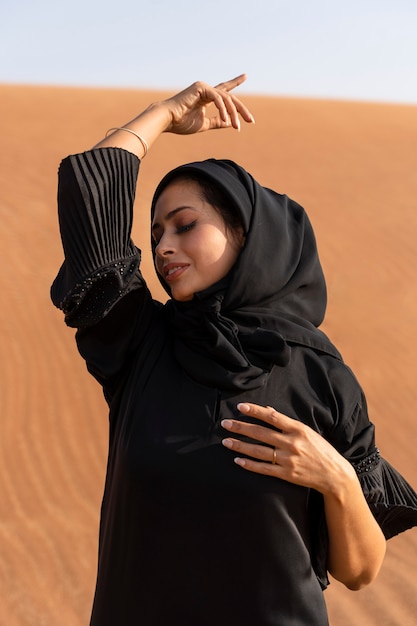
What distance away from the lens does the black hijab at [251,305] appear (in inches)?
83.3

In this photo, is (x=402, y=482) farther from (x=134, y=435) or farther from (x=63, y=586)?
(x=63, y=586)

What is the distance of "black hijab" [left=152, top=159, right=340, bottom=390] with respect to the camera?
2115mm

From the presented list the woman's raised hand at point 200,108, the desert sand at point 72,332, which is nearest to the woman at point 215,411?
the woman's raised hand at point 200,108

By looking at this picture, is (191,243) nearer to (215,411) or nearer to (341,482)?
(215,411)

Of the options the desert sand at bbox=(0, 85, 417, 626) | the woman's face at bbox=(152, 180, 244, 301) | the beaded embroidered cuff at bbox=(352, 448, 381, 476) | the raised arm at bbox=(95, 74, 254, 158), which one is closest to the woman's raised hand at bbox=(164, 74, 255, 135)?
the raised arm at bbox=(95, 74, 254, 158)

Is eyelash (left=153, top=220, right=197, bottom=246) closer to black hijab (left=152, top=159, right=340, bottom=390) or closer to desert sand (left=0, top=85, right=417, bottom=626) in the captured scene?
black hijab (left=152, top=159, right=340, bottom=390)

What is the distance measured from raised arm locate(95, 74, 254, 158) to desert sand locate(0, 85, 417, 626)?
15.1 ft

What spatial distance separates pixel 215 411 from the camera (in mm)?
2084

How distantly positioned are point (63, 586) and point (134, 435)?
502cm

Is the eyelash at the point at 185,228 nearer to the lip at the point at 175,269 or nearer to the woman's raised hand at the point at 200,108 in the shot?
the lip at the point at 175,269

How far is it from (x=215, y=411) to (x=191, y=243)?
1.32ft

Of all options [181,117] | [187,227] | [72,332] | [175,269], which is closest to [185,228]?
[187,227]

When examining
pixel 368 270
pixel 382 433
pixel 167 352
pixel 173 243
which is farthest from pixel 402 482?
pixel 368 270

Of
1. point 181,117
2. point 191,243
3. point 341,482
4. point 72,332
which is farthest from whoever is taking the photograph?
point 72,332
